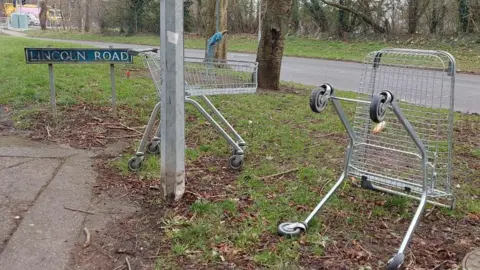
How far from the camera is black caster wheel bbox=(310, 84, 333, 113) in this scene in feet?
10.7

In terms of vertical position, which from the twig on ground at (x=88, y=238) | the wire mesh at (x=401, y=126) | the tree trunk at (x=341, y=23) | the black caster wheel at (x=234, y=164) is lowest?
the twig on ground at (x=88, y=238)

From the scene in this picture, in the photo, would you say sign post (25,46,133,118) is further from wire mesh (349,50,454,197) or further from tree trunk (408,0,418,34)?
tree trunk (408,0,418,34)

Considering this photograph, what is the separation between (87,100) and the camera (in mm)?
7941

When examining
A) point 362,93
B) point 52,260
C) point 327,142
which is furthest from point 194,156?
point 52,260

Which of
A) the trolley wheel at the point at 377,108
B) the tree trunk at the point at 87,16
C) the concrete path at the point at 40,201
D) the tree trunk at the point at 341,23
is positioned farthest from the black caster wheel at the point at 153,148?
the tree trunk at the point at 87,16

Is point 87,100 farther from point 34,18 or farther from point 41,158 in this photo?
point 34,18

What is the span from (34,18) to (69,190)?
6399 cm

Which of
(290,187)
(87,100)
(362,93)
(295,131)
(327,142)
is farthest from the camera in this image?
(87,100)

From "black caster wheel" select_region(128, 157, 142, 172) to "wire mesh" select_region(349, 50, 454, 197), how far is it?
7.04ft

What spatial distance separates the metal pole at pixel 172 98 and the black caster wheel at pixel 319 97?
1.18 metres

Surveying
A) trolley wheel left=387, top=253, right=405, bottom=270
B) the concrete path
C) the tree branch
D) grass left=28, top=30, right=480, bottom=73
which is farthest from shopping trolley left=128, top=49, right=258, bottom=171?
the tree branch

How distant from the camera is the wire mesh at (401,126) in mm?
3754

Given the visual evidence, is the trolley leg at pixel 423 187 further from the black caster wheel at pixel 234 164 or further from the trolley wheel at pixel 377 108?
Result: the black caster wheel at pixel 234 164

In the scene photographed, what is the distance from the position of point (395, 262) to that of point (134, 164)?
9.08 feet
